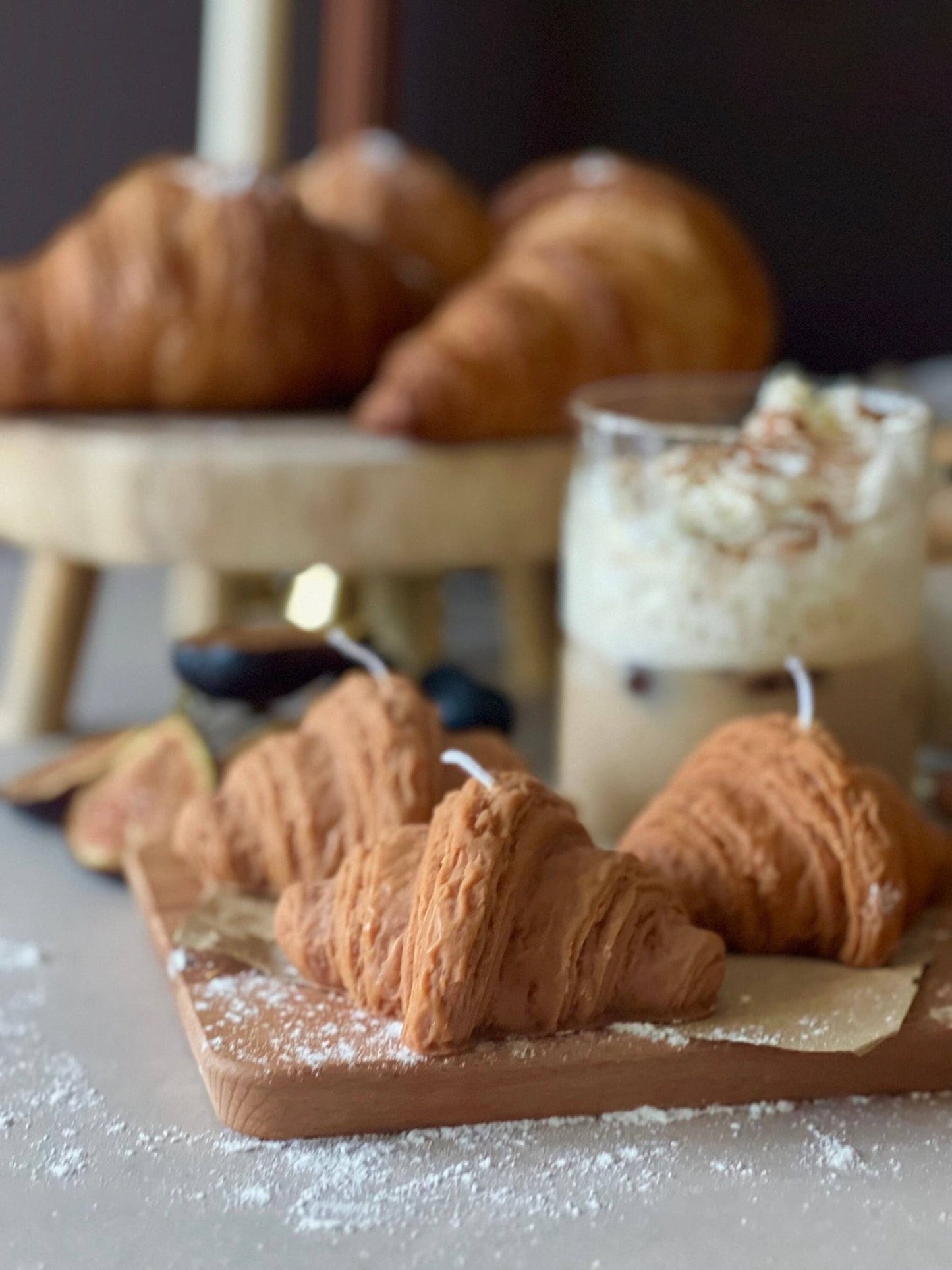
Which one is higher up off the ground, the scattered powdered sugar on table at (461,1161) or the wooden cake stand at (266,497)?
the wooden cake stand at (266,497)

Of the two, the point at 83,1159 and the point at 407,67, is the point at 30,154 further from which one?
the point at 83,1159

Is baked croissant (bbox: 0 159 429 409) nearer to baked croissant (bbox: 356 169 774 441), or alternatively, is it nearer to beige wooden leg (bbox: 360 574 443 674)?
baked croissant (bbox: 356 169 774 441)

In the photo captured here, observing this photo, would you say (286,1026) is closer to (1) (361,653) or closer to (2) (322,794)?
(2) (322,794)

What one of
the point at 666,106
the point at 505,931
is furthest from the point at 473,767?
the point at 666,106

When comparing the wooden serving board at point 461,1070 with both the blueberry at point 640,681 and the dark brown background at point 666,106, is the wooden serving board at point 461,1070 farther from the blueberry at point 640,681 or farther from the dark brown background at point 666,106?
the dark brown background at point 666,106

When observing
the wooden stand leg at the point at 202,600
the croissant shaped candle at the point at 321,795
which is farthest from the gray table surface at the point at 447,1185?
the wooden stand leg at the point at 202,600

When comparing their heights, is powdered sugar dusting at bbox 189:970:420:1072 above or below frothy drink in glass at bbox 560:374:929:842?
below

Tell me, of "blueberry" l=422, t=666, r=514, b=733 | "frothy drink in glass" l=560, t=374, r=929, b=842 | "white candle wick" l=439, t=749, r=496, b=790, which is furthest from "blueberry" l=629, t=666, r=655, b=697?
"white candle wick" l=439, t=749, r=496, b=790
